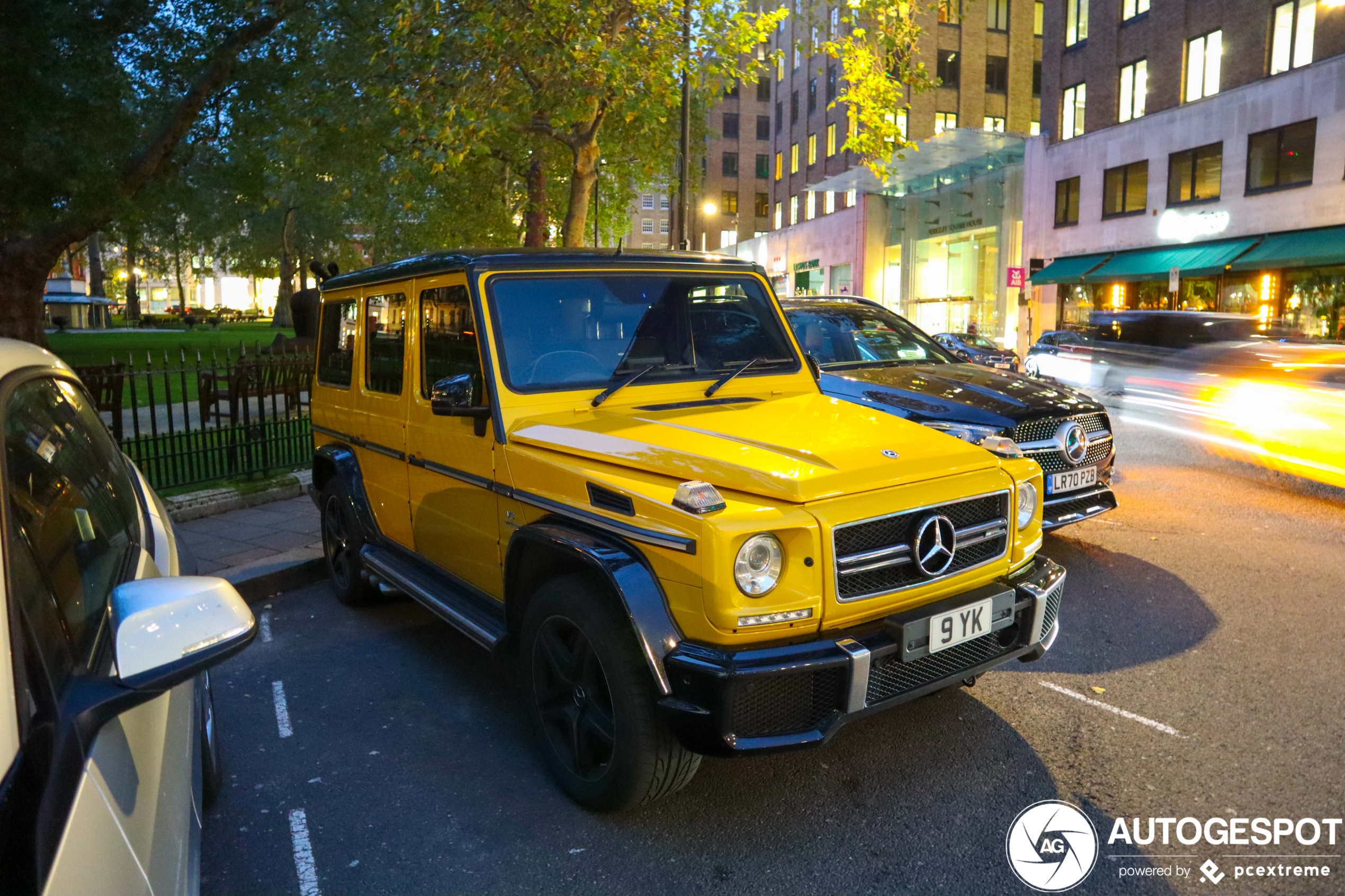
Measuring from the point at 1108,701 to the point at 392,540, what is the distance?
3.64m

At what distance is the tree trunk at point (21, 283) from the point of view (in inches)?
693

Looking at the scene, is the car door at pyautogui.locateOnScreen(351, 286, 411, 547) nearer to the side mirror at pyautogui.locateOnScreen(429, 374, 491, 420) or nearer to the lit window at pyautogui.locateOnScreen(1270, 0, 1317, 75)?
the side mirror at pyautogui.locateOnScreen(429, 374, 491, 420)

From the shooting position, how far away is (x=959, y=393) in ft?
22.2

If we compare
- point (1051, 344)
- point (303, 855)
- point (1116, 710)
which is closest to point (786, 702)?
point (303, 855)

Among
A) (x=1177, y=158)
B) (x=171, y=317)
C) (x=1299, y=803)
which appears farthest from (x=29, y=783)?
(x=171, y=317)

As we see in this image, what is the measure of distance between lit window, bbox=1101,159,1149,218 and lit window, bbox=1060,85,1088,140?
2581 millimetres

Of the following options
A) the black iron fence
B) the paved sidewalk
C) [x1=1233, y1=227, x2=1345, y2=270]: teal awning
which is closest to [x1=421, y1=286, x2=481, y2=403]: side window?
the paved sidewalk

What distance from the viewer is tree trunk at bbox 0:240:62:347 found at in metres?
17.6

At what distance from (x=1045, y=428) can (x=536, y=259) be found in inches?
153

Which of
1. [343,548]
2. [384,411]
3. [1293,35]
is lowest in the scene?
[343,548]

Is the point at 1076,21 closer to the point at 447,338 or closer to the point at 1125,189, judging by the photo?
the point at 1125,189

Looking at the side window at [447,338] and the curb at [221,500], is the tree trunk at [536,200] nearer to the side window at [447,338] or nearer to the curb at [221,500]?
the curb at [221,500]

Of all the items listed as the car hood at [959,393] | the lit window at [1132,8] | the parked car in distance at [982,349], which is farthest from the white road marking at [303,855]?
the lit window at [1132,8]

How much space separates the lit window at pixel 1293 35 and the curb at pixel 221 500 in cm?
2501
